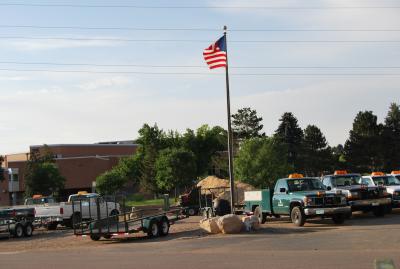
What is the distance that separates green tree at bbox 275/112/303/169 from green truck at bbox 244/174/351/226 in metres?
65.1

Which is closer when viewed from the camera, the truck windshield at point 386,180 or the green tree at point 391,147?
the truck windshield at point 386,180

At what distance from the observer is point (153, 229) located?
23.4 metres

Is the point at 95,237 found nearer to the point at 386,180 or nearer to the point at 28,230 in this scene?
the point at 28,230

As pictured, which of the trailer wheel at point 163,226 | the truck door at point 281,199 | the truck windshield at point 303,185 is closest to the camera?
the trailer wheel at point 163,226

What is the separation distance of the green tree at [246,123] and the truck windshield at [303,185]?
248 ft

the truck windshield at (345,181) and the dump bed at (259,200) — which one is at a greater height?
the truck windshield at (345,181)

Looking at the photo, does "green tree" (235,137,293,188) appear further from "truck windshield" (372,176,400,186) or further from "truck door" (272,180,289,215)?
"truck door" (272,180,289,215)

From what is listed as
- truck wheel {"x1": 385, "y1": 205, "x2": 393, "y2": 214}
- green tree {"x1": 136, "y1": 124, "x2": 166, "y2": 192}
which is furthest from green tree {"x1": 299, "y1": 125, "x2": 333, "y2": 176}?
truck wheel {"x1": 385, "y1": 205, "x2": 393, "y2": 214}

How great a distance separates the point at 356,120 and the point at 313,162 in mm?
8829

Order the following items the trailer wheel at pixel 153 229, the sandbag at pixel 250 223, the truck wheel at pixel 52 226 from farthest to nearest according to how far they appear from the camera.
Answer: the truck wheel at pixel 52 226 → the trailer wheel at pixel 153 229 → the sandbag at pixel 250 223

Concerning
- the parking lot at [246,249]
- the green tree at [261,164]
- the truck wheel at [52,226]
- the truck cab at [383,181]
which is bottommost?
the truck wheel at [52,226]

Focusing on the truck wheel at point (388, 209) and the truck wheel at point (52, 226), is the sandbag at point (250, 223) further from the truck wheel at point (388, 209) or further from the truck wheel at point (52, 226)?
the truck wheel at point (52, 226)

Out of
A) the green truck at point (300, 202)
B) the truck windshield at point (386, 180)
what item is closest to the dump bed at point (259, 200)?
the green truck at point (300, 202)

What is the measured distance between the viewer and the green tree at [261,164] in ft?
220
